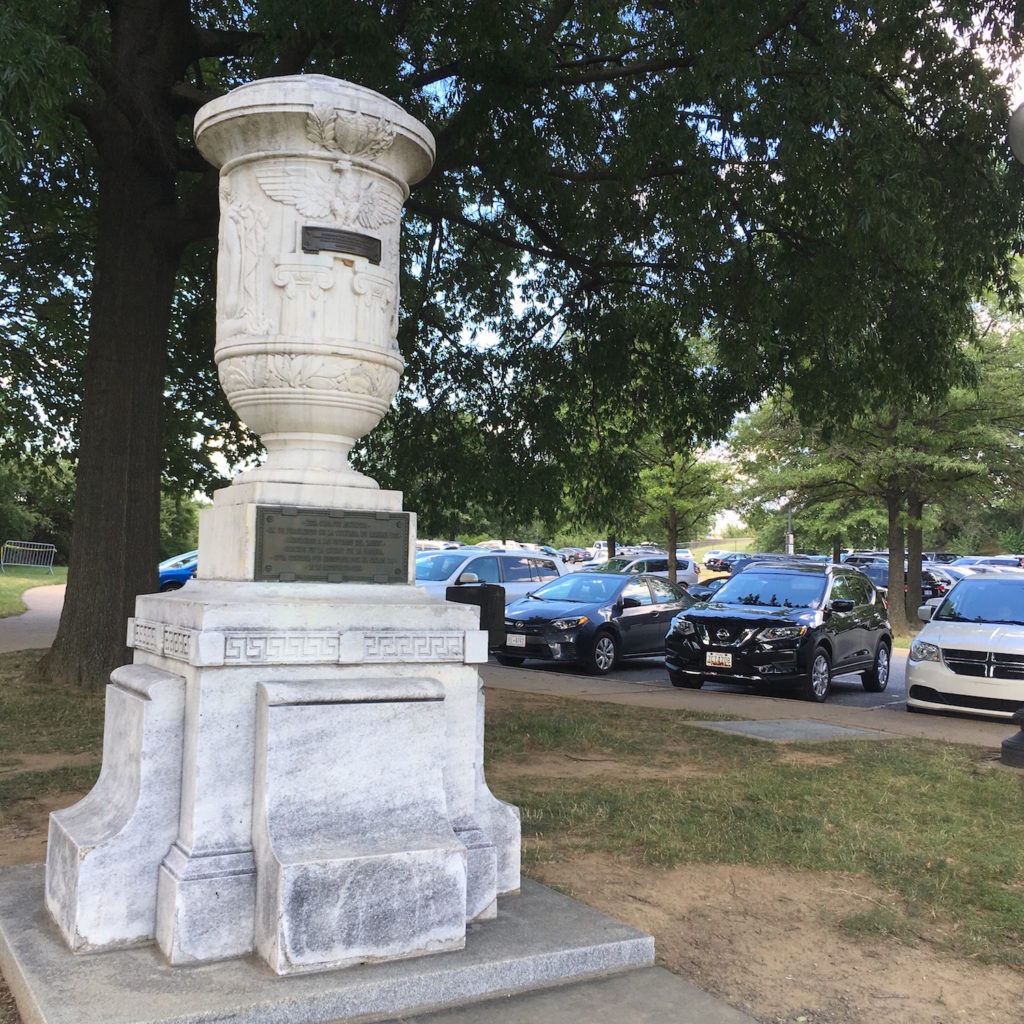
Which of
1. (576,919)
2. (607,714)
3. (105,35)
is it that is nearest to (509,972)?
(576,919)

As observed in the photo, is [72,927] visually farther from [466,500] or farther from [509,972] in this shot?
[466,500]

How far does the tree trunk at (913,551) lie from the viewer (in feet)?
82.4

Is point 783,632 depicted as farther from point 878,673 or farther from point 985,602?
point 878,673

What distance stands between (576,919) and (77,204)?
11.3 m

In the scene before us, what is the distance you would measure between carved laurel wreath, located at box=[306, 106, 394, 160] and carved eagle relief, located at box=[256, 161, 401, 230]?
0.08 m

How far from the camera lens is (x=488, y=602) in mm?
4863

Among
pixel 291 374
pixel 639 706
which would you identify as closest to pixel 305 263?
pixel 291 374

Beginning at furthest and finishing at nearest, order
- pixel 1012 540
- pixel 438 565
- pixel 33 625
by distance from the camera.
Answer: pixel 1012 540, pixel 33 625, pixel 438 565

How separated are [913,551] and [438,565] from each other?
14935 millimetres

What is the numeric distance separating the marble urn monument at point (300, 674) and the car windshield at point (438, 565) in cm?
1214

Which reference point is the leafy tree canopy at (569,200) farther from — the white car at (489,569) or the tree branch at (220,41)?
the white car at (489,569)

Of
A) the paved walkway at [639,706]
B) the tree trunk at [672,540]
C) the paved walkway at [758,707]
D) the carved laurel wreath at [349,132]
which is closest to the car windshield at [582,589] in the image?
the paved walkway at [639,706]

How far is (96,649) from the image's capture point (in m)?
9.60

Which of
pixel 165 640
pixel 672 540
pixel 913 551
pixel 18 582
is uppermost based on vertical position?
pixel 672 540
